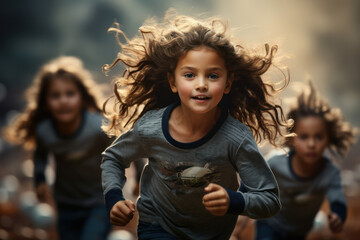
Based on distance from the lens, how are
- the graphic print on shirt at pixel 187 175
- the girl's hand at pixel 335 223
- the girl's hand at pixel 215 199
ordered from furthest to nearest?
the girl's hand at pixel 335 223 < the graphic print on shirt at pixel 187 175 < the girl's hand at pixel 215 199

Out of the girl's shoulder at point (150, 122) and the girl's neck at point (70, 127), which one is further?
the girl's neck at point (70, 127)

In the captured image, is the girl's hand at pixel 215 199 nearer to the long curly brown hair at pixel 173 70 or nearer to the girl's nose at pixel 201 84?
the girl's nose at pixel 201 84

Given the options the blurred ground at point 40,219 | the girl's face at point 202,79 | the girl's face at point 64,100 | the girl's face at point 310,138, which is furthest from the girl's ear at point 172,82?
the blurred ground at point 40,219

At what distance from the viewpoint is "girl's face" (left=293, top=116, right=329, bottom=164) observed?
274 centimetres

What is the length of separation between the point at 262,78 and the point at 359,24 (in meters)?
7.34

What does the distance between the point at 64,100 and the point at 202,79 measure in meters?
1.65

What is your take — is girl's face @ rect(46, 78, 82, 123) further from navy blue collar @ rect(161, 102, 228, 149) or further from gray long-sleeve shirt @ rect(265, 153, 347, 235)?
navy blue collar @ rect(161, 102, 228, 149)

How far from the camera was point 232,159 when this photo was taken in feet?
5.75

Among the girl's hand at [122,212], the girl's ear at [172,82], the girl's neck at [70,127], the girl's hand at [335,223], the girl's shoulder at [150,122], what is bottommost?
the girl's hand at [122,212]

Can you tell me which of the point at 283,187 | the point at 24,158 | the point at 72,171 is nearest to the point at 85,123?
the point at 72,171

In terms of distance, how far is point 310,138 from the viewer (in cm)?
274

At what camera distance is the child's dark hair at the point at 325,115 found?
2.82 metres

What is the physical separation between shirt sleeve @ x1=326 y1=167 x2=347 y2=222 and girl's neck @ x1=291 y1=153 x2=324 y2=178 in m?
0.10

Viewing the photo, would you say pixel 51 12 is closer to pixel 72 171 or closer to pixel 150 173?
pixel 72 171
